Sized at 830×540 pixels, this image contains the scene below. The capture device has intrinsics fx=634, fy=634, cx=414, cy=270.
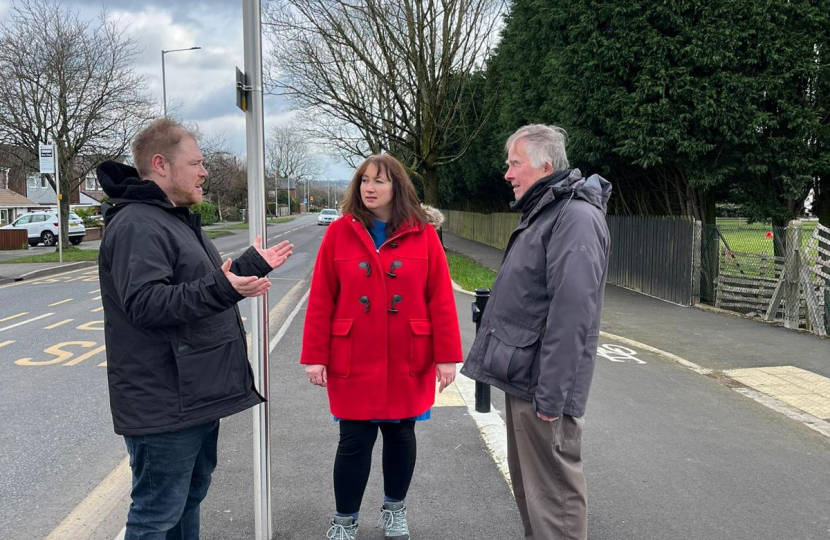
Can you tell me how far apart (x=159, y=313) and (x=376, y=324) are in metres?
1.09

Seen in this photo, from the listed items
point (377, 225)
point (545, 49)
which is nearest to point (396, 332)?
point (377, 225)

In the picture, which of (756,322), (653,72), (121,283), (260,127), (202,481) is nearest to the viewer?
(121,283)

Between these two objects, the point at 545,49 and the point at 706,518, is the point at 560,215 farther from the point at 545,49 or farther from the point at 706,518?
the point at 545,49

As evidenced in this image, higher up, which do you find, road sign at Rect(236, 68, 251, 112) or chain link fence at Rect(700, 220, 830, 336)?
road sign at Rect(236, 68, 251, 112)

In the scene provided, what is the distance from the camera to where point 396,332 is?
292 cm

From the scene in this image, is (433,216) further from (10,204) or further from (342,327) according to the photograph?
(10,204)

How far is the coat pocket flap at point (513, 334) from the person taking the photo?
2566 mm

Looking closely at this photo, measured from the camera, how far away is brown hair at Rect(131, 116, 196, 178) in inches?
89.7

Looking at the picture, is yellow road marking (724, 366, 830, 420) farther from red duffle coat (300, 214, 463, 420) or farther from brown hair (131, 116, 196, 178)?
brown hair (131, 116, 196, 178)

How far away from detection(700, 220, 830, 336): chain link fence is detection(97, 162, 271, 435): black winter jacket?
8880 millimetres

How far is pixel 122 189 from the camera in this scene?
2.21 m

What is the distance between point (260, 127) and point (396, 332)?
1.12 meters

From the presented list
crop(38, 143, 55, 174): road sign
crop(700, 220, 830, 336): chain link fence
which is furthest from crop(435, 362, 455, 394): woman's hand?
crop(38, 143, 55, 174): road sign

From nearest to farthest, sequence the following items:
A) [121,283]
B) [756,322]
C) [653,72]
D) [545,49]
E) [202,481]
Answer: [121,283]
[202,481]
[756,322]
[653,72]
[545,49]
